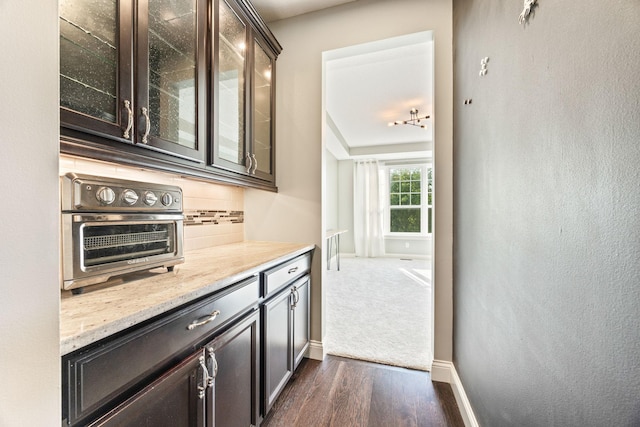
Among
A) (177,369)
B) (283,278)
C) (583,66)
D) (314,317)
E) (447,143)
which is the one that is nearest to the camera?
(583,66)

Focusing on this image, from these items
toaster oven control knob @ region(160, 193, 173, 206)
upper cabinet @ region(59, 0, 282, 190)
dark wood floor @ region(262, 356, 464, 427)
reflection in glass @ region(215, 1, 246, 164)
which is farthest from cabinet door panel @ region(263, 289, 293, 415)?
reflection in glass @ region(215, 1, 246, 164)

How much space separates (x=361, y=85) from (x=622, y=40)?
2.92 m

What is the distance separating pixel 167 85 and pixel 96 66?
0.97 feet

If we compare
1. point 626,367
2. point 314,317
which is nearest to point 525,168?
point 626,367

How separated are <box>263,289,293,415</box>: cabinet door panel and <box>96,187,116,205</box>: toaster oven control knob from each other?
2.62ft

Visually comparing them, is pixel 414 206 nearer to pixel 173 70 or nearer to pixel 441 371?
pixel 441 371

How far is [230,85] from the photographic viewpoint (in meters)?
1.56

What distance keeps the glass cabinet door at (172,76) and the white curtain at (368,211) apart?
5465 mm

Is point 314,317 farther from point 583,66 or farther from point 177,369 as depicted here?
point 583,66

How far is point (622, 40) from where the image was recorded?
19.2 inches

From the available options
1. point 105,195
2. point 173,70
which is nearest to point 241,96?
point 173,70

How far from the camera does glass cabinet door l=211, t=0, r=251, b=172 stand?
1.43 metres

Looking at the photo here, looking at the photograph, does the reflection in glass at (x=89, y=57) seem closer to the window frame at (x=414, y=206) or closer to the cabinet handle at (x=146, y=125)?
the cabinet handle at (x=146, y=125)

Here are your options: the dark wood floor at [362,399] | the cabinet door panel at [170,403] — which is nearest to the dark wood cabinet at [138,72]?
the cabinet door panel at [170,403]
